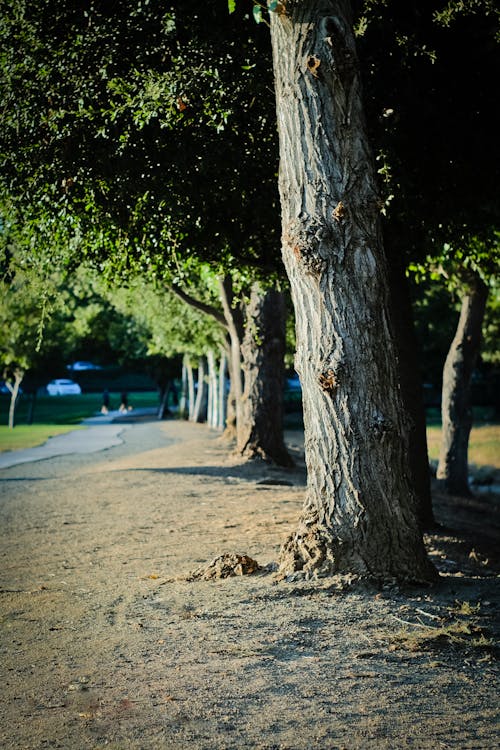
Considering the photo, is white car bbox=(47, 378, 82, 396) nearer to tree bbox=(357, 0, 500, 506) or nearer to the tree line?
the tree line

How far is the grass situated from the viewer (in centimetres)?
2897

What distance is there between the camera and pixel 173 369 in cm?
5381

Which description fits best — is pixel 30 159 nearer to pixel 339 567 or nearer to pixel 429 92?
pixel 429 92

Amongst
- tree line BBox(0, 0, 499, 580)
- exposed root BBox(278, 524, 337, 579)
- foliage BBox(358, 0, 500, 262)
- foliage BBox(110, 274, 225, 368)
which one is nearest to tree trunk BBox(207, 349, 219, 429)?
foliage BBox(110, 274, 225, 368)

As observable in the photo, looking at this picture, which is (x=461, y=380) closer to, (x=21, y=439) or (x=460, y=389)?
(x=460, y=389)

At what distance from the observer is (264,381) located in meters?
17.0

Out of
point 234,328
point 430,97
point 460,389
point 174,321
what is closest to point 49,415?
point 174,321

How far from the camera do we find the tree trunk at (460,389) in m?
16.0

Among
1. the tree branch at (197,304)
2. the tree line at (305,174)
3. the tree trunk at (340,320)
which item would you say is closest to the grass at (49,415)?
the tree branch at (197,304)

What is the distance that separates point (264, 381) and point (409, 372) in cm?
744

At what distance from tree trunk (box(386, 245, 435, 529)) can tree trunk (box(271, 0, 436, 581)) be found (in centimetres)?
335

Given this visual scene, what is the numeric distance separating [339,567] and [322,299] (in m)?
2.09

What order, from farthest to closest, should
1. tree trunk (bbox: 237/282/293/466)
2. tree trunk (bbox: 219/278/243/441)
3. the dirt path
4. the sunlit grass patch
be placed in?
the sunlit grass patch < tree trunk (bbox: 219/278/243/441) < tree trunk (bbox: 237/282/293/466) < the dirt path

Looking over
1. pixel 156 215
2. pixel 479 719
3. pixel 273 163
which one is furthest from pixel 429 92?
pixel 479 719
